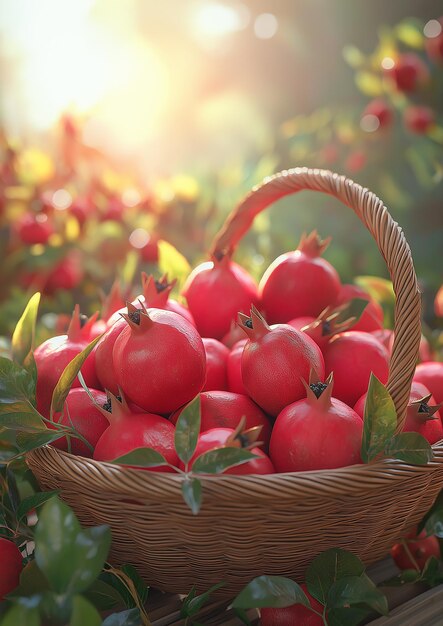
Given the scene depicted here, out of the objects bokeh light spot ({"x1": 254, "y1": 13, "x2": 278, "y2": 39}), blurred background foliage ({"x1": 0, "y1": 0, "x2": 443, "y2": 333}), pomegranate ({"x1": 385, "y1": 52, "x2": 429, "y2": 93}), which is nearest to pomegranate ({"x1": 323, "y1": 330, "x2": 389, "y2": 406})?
blurred background foliage ({"x1": 0, "y1": 0, "x2": 443, "y2": 333})

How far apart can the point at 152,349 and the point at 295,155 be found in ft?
4.10

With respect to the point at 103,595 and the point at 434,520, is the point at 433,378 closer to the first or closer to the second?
the point at 434,520

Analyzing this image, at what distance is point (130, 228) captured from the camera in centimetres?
135

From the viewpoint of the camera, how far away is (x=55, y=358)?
68 centimetres

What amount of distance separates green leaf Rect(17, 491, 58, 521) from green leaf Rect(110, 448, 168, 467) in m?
0.10

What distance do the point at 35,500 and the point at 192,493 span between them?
0.55 feet

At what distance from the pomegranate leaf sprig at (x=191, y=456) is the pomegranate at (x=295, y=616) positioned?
0.52 ft

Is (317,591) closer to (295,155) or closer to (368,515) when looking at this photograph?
(368,515)

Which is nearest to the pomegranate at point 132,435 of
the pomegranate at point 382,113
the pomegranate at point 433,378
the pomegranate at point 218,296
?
the pomegranate at point 218,296

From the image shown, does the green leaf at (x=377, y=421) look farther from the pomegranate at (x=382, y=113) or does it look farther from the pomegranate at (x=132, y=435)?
the pomegranate at (x=382, y=113)

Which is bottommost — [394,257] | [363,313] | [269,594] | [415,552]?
[415,552]

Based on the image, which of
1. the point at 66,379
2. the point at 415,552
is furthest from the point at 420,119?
the point at 66,379

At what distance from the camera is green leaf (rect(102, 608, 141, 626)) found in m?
0.53

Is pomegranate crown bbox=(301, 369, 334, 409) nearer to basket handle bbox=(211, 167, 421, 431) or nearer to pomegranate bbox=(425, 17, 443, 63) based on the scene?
basket handle bbox=(211, 167, 421, 431)
